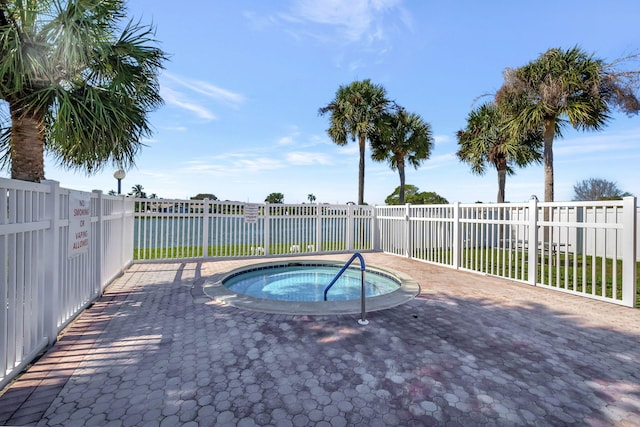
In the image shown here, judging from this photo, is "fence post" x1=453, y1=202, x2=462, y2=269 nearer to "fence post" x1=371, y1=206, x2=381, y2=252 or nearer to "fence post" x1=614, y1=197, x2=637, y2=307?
"fence post" x1=614, y1=197, x2=637, y2=307

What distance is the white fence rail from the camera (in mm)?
7848

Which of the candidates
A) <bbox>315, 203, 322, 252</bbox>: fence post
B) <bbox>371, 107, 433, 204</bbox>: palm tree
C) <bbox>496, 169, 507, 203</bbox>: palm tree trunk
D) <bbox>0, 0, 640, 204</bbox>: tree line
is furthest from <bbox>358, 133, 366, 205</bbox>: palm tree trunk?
<bbox>496, 169, 507, 203</bbox>: palm tree trunk

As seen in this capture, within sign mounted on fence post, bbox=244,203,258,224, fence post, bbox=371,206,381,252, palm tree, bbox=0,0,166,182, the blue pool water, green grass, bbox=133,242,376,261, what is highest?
palm tree, bbox=0,0,166,182

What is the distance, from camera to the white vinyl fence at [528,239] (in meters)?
4.23

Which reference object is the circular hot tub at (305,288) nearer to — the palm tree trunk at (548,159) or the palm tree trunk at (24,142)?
the palm tree trunk at (24,142)

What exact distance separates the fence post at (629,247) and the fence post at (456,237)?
298 cm

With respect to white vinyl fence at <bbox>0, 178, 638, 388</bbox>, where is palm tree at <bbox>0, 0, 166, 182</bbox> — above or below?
above

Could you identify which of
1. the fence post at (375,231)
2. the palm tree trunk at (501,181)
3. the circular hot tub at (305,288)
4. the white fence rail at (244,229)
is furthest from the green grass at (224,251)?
the palm tree trunk at (501,181)

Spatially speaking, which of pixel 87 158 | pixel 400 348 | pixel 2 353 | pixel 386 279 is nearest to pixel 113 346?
pixel 2 353

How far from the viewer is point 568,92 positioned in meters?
9.38

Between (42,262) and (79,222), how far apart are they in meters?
0.90

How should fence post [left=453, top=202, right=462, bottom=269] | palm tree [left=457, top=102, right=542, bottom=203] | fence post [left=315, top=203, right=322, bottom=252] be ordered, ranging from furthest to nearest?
palm tree [left=457, top=102, right=542, bottom=203] < fence post [left=315, top=203, right=322, bottom=252] < fence post [left=453, top=202, right=462, bottom=269]

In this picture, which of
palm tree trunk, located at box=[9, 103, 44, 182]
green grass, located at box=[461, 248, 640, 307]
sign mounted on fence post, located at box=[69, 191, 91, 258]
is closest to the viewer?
sign mounted on fence post, located at box=[69, 191, 91, 258]

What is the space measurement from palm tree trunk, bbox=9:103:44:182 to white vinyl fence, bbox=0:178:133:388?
1.09 meters
